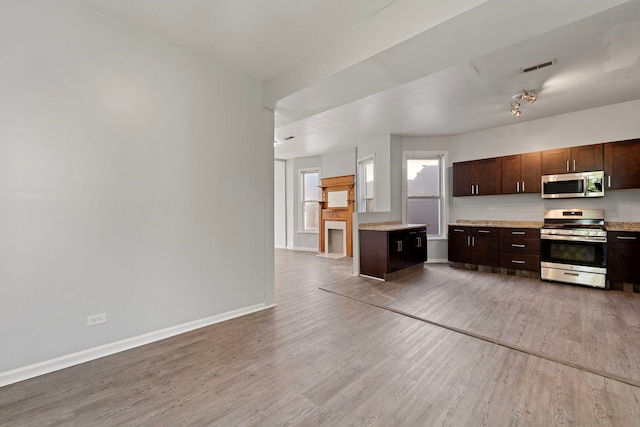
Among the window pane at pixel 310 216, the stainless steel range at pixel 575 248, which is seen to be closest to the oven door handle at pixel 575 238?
the stainless steel range at pixel 575 248

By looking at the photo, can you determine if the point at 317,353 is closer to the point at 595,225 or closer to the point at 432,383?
the point at 432,383

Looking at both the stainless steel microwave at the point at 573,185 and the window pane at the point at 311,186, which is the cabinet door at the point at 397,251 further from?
the window pane at the point at 311,186

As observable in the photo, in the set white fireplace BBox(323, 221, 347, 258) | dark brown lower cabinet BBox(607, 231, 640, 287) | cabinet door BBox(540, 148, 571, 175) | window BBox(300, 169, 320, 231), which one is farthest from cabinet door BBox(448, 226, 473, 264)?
window BBox(300, 169, 320, 231)

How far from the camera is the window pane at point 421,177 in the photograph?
6363 mm

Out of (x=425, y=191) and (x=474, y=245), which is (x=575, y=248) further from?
(x=425, y=191)

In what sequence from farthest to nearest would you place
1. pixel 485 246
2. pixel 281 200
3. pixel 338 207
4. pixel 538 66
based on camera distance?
1. pixel 281 200
2. pixel 338 207
3. pixel 485 246
4. pixel 538 66

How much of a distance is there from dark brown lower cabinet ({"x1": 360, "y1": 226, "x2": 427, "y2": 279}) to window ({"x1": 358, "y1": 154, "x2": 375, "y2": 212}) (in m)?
1.94

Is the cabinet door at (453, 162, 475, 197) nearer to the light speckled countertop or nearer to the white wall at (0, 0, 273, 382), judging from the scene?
the light speckled countertop

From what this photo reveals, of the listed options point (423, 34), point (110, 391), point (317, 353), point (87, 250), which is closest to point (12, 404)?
point (110, 391)

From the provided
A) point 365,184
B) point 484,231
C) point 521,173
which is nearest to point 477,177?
Result: point 521,173

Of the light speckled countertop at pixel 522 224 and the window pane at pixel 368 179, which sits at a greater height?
the window pane at pixel 368 179

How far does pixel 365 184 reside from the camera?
7324mm

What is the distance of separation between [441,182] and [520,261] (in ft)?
7.51

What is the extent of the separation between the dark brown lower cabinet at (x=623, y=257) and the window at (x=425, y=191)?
2.72 m
